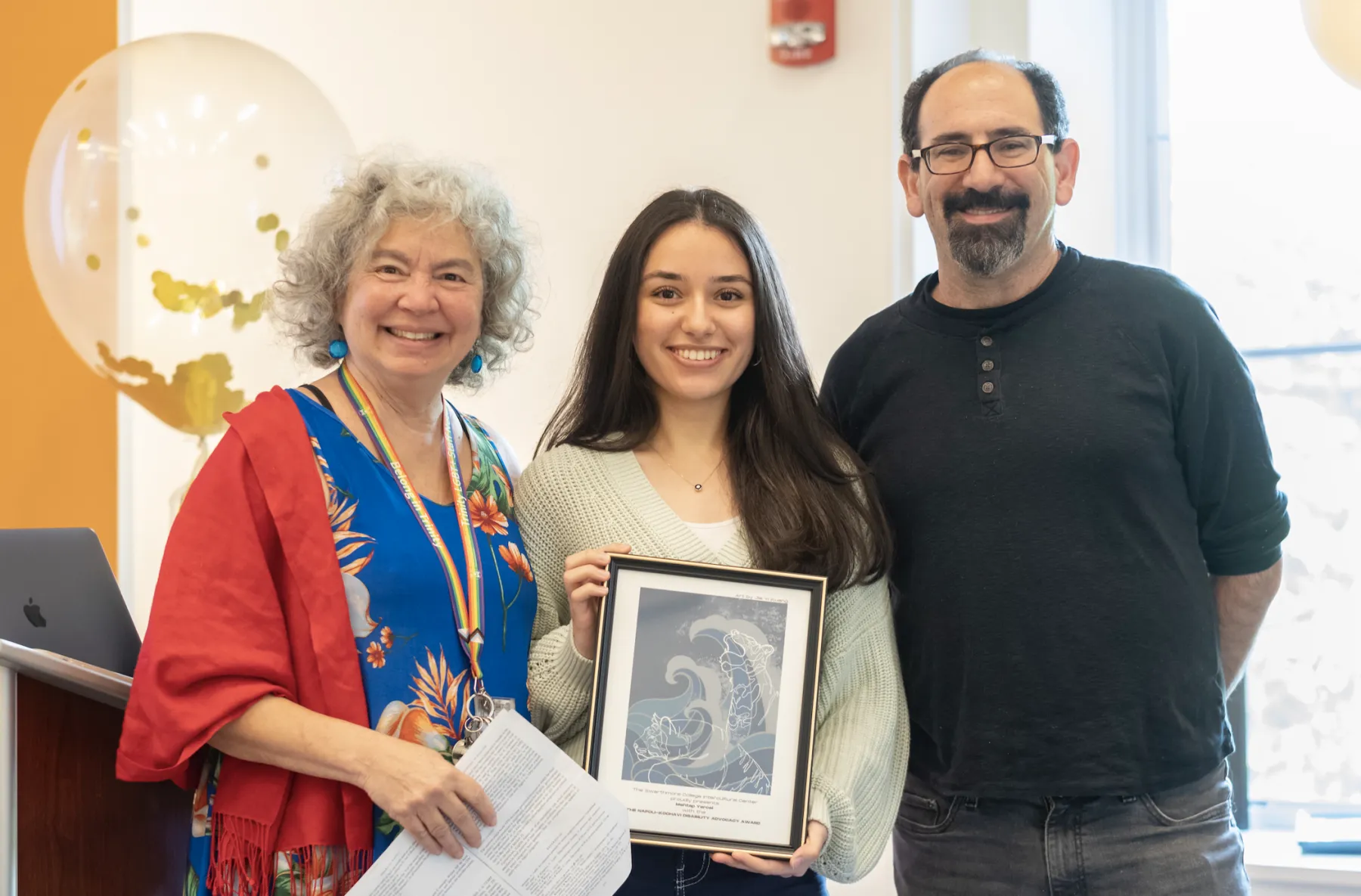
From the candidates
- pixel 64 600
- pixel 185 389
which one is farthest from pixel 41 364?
pixel 64 600

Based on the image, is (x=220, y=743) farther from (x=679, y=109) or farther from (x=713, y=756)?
(x=679, y=109)

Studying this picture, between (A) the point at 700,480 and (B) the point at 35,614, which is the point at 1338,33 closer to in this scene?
(A) the point at 700,480

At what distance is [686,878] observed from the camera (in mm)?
1697

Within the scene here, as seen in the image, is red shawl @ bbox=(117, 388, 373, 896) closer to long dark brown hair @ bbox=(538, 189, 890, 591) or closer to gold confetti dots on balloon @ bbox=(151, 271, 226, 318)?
long dark brown hair @ bbox=(538, 189, 890, 591)

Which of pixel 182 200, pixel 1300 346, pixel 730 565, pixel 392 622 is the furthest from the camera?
pixel 1300 346

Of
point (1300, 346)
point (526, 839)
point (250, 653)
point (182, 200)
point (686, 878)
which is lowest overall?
point (686, 878)

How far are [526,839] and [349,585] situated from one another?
0.40m

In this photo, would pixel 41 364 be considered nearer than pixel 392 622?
No

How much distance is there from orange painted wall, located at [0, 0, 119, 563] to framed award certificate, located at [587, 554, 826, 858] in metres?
2.82

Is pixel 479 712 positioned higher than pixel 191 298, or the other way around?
pixel 191 298

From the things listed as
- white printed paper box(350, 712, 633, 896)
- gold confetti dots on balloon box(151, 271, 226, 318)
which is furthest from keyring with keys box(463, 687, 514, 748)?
gold confetti dots on balloon box(151, 271, 226, 318)

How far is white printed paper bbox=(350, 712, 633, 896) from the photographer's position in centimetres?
151

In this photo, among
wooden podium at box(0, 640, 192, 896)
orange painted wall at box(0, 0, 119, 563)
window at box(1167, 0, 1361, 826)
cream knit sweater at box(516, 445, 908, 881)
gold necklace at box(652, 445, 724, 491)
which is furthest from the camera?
orange painted wall at box(0, 0, 119, 563)

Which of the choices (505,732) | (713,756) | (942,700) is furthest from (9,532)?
(942,700)
